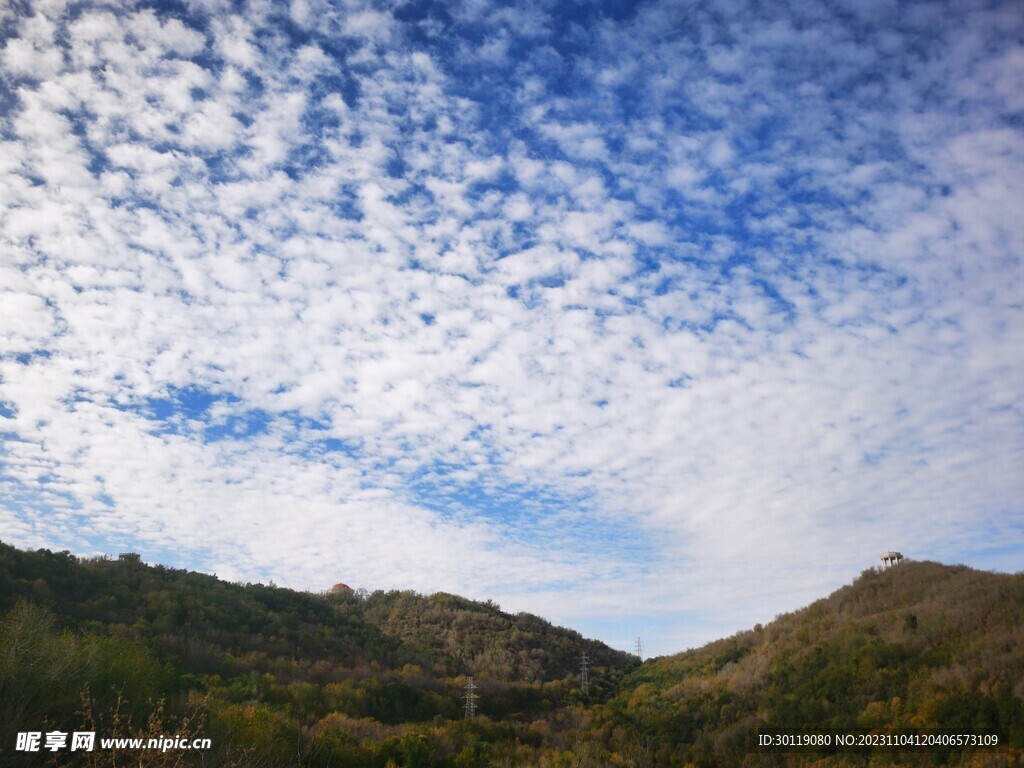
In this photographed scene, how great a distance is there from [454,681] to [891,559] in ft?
88.2

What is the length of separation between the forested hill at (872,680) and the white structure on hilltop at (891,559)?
1.04 m

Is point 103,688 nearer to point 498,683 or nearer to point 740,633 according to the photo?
point 498,683

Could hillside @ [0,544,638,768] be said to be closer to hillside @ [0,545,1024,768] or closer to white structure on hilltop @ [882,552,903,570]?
hillside @ [0,545,1024,768]

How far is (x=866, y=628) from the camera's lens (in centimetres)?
2456

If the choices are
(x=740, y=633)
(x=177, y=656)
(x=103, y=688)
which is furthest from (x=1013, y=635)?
(x=177, y=656)

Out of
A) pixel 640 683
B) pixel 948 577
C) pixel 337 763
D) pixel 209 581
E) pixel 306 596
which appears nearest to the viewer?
pixel 337 763

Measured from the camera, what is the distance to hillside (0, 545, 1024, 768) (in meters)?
12.8

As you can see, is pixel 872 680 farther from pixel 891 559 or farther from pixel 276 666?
pixel 276 666

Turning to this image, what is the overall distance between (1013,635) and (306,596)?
150 ft

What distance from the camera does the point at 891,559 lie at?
33.8 m

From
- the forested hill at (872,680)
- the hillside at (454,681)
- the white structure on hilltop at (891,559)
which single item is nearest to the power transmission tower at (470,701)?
the hillside at (454,681)

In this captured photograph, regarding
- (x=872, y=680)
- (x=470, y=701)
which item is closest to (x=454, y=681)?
(x=470, y=701)

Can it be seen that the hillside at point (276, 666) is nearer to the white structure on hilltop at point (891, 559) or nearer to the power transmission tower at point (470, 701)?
the power transmission tower at point (470, 701)

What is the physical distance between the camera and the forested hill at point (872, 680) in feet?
51.6
